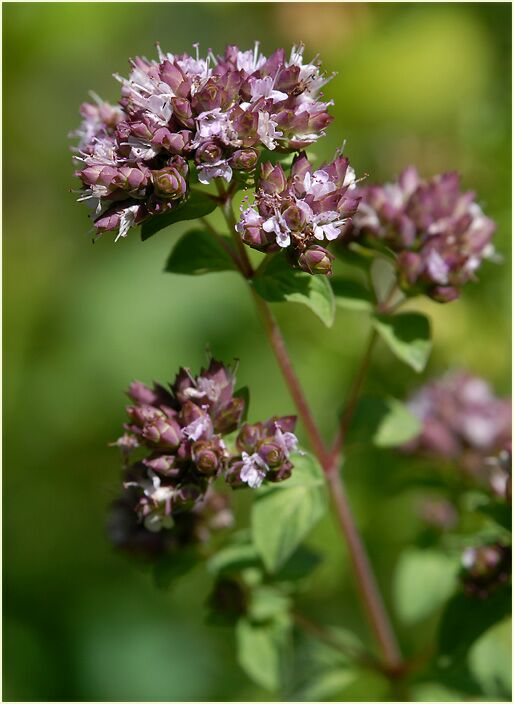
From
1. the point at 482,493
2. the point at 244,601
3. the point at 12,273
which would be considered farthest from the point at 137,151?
the point at 12,273

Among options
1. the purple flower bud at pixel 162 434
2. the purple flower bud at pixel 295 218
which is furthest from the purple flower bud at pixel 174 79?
the purple flower bud at pixel 162 434

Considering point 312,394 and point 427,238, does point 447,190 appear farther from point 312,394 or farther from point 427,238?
point 312,394

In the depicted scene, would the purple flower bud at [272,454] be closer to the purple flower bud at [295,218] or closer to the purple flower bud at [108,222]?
the purple flower bud at [295,218]

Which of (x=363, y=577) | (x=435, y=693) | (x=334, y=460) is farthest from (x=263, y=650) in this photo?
(x=334, y=460)

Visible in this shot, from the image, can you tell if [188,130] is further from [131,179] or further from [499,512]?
[499,512]

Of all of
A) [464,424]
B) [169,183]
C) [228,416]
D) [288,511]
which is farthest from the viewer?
[464,424]

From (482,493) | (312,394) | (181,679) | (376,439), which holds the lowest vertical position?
(181,679)
